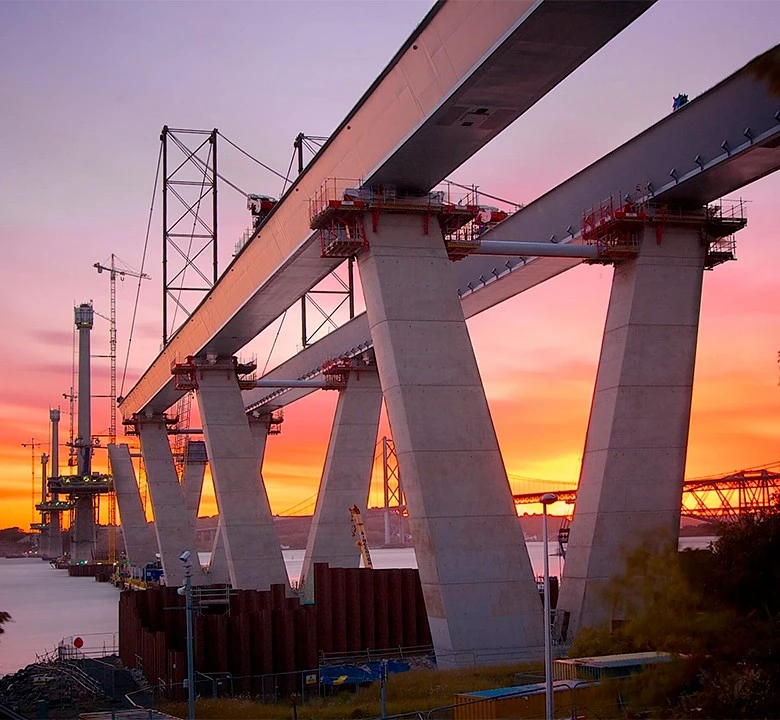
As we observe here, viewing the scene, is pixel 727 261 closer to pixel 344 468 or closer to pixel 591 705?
pixel 591 705

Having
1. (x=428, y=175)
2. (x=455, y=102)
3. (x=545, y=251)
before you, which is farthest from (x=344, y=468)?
(x=455, y=102)

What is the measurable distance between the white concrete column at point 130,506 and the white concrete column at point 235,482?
218ft

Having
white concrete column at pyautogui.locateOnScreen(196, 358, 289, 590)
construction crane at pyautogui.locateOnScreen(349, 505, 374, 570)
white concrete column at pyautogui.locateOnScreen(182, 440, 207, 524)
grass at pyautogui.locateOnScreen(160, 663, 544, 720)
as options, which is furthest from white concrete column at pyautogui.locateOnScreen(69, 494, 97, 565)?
grass at pyautogui.locateOnScreen(160, 663, 544, 720)

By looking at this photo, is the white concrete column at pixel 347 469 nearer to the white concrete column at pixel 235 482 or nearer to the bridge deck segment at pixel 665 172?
the white concrete column at pixel 235 482

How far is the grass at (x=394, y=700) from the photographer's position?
2902cm

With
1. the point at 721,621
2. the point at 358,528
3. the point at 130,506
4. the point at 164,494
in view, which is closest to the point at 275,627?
the point at 721,621

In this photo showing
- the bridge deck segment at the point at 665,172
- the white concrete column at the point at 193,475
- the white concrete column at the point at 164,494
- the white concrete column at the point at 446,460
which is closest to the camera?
the bridge deck segment at the point at 665,172

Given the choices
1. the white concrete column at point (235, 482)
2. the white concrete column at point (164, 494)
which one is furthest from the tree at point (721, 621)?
the white concrete column at point (164, 494)

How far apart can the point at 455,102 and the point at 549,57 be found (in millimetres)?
2876

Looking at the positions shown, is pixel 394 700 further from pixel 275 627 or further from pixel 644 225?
pixel 644 225

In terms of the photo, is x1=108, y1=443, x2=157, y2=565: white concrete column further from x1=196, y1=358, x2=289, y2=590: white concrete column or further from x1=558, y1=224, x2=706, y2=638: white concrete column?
x1=558, y1=224, x2=706, y2=638: white concrete column

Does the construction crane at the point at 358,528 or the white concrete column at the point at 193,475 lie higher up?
the white concrete column at the point at 193,475

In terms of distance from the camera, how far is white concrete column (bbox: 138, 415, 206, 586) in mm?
84750

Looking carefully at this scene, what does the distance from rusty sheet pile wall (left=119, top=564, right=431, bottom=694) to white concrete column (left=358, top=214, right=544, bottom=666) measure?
273 inches
